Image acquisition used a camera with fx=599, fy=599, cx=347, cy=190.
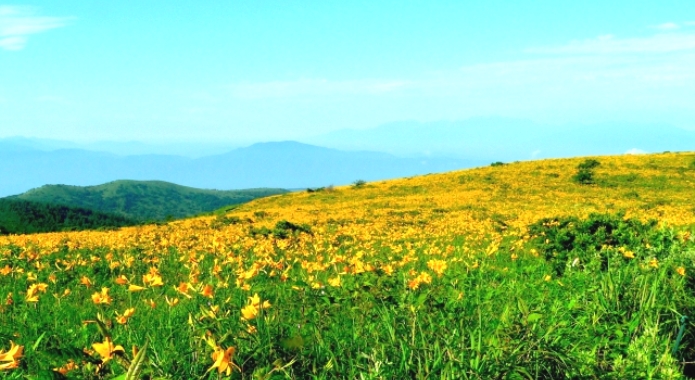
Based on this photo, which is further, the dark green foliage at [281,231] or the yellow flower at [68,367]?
the dark green foliage at [281,231]

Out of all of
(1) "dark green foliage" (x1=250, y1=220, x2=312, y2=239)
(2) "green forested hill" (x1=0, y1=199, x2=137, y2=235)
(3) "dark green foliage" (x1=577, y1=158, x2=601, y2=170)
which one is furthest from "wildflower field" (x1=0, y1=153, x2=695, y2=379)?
(2) "green forested hill" (x1=0, y1=199, x2=137, y2=235)

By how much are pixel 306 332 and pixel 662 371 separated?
259 centimetres

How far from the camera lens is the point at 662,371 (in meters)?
4.21

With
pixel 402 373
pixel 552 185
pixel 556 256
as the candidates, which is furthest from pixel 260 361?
pixel 552 185

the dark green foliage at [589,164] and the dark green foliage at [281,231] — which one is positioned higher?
the dark green foliage at [589,164]

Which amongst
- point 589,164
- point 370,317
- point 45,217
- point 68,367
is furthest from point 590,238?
point 45,217

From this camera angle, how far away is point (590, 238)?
983 centimetres

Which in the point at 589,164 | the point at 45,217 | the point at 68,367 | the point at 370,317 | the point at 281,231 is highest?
the point at 589,164

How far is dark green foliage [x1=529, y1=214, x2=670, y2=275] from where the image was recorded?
9086 millimetres

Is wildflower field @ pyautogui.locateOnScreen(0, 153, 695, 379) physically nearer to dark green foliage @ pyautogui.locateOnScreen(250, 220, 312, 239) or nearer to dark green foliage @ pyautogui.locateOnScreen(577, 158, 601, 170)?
dark green foliage @ pyautogui.locateOnScreen(250, 220, 312, 239)

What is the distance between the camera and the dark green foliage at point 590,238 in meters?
9.09

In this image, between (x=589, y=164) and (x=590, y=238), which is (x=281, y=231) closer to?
(x=590, y=238)

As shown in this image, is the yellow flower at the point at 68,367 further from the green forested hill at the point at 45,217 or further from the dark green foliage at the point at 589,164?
the green forested hill at the point at 45,217

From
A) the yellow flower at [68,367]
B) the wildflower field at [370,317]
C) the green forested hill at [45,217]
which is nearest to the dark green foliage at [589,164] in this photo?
the wildflower field at [370,317]
